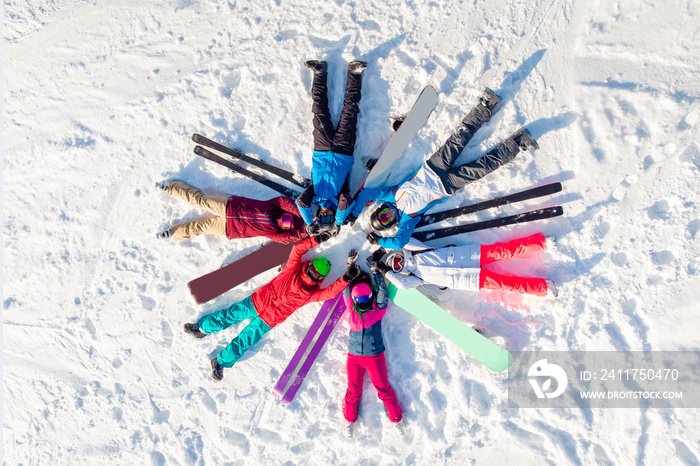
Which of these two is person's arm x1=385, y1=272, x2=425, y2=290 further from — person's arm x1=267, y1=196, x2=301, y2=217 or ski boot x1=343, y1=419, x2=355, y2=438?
ski boot x1=343, y1=419, x2=355, y2=438

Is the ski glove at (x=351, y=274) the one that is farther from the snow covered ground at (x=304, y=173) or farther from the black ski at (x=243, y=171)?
the black ski at (x=243, y=171)

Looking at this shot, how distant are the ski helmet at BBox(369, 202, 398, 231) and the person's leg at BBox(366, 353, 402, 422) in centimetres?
178

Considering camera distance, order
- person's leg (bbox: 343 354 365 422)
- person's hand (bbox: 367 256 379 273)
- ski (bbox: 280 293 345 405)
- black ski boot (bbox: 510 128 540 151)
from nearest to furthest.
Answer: black ski boot (bbox: 510 128 540 151)
person's hand (bbox: 367 256 379 273)
person's leg (bbox: 343 354 365 422)
ski (bbox: 280 293 345 405)

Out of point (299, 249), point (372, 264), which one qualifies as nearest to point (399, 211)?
→ point (372, 264)

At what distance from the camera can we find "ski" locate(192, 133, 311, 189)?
189 inches

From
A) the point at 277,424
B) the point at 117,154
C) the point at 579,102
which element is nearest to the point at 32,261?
the point at 117,154

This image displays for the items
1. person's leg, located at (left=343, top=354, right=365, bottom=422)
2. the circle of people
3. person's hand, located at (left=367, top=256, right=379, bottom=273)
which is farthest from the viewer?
person's leg, located at (left=343, top=354, right=365, bottom=422)

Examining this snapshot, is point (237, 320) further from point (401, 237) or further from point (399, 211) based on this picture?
point (399, 211)

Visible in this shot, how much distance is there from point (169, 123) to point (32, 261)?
9.54 feet

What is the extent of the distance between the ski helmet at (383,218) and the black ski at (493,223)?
578 mm

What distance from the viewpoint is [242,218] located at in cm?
449

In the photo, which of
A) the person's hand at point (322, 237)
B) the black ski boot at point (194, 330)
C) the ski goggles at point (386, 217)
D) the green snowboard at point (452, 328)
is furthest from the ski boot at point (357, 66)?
the black ski boot at point (194, 330)

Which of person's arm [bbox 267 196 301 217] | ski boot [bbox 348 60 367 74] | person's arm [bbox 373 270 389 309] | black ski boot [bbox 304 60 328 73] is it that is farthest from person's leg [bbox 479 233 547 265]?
black ski boot [bbox 304 60 328 73]

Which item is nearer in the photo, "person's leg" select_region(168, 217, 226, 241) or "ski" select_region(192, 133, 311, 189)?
"person's leg" select_region(168, 217, 226, 241)
